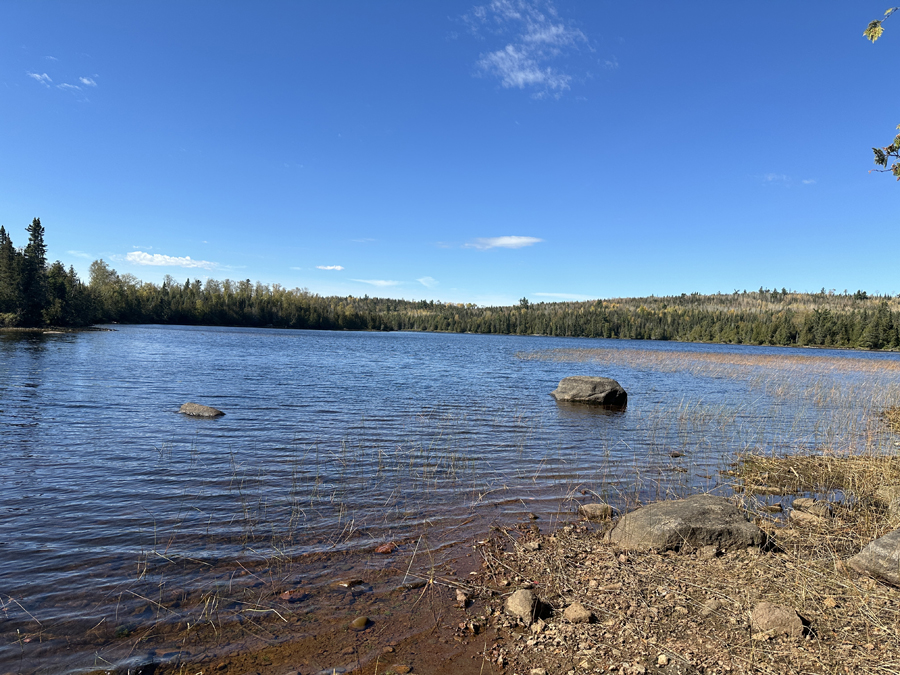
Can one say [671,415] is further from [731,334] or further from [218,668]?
[731,334]

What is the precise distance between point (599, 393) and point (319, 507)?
1665 centimetres

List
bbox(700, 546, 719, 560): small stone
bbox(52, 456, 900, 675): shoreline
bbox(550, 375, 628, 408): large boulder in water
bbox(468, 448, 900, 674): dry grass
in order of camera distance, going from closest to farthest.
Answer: bbox(468, 448, 900, 674): dry grass, bbox(52, 456, 900, 675): shoreline, bbox(700, 546, 719, 560): small stone, bbox(550, 375, 628, 408): large boulder in water

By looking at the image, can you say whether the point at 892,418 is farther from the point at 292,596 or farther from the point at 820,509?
the point at 292,596

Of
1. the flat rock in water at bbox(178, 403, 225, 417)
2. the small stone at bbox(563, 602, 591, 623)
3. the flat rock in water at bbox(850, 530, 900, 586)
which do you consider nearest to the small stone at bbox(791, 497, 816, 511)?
the flat rock in water at bbox(850, 530, 900, 586)

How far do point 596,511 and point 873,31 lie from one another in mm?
7820

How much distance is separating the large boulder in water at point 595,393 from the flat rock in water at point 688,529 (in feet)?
48.9

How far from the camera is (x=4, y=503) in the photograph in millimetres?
8320

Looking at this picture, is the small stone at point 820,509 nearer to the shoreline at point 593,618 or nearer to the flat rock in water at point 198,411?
the shoreline at point 593,618

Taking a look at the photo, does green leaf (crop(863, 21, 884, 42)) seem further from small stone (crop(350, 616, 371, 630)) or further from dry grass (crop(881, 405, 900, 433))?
dry grass (crop(881, 405, 900, 433))

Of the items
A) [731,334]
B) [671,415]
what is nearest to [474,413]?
[671,415]

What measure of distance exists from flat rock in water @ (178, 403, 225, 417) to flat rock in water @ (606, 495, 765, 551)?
1417 centimetres

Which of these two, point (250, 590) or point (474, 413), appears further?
point (474, 413)

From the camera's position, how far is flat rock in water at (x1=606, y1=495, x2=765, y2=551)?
6.84 meters

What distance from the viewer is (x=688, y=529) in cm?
688
